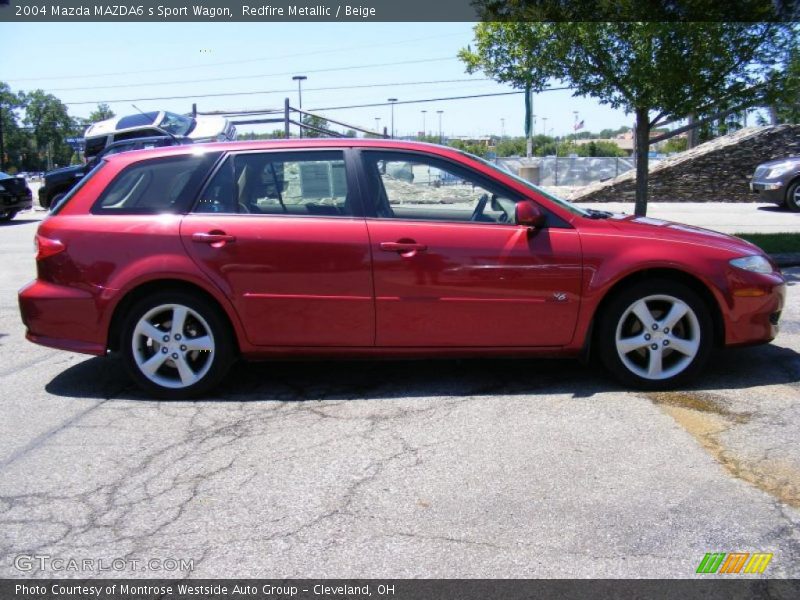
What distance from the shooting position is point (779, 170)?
701 inches

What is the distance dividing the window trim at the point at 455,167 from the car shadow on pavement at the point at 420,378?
109cm

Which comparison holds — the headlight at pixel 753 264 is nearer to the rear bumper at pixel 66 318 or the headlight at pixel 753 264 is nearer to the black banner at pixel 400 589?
the black banner at pixel 400 589

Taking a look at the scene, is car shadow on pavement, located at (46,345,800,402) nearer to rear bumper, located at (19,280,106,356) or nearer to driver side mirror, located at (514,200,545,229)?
rear bumper, located at (19,280,106,356)

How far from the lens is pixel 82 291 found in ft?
16.8

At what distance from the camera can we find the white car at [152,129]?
58.9 feet

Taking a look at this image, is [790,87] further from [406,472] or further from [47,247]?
Result: [47,247]

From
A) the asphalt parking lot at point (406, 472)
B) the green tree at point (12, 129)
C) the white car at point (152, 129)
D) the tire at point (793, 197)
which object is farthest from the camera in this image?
the green tree at point (12, 129)

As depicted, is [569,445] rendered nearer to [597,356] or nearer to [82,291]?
[597,356]

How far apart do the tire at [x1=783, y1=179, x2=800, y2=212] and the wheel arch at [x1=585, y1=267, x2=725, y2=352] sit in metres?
14.3

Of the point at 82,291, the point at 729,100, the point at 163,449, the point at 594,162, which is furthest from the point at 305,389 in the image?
the point at 594,162

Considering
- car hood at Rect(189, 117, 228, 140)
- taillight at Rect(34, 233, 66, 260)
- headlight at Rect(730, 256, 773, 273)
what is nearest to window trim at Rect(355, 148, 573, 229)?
headlight at Rect(730, 256, 773, 273)

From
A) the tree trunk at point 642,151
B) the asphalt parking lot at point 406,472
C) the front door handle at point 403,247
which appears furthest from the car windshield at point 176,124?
the front door handle at point 403,247

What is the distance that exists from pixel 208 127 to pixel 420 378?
573 inches

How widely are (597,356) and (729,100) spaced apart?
5.95m
